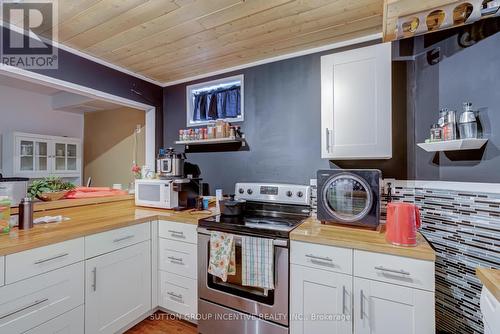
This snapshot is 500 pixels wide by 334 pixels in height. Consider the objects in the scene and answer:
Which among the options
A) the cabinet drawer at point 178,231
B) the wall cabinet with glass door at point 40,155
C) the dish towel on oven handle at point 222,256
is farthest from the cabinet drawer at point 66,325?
the wall cabinet with glass door at point 40,155

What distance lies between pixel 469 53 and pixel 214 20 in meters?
1.61

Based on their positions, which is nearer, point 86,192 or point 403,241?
point 403,241

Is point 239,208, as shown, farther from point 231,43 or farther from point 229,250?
point 231,43

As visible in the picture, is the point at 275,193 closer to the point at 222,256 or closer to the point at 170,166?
the point at 222,256

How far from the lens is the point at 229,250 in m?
1.65

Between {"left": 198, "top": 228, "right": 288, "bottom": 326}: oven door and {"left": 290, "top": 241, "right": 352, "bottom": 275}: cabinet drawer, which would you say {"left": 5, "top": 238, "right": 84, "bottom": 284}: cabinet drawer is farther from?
{"left": 290, "top": 241, "right": 352, "bottom": 275}: cabinet drawer

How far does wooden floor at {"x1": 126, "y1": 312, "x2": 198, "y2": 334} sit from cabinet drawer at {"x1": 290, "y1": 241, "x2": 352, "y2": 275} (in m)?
1.13

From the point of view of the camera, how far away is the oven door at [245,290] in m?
1.55

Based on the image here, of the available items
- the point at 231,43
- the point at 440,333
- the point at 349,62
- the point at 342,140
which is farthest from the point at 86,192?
the point at 440,333

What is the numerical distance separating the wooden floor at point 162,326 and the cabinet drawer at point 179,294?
0.38 ft

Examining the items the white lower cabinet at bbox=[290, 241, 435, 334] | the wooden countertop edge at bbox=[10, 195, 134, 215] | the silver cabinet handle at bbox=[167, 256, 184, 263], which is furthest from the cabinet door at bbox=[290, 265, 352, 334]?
the wooden countertop edge at bbox=[10, 195, 134, 215]

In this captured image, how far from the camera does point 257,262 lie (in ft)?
5.11

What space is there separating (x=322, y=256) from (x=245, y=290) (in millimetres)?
594

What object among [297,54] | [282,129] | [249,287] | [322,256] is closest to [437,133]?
[322,256]
